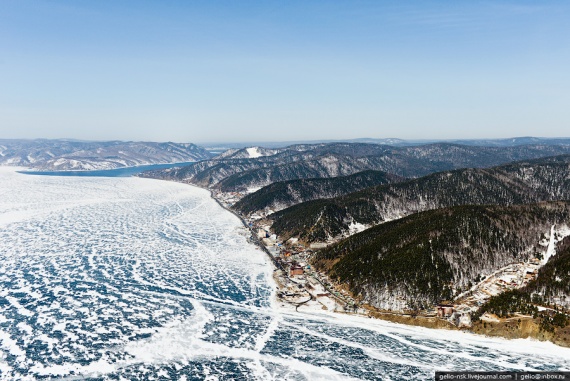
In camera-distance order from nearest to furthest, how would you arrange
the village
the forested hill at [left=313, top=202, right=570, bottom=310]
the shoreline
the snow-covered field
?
the snow-covered field
the shoreline
the village
the forested hill at [left=313, top=202, right=570, bottom=310]

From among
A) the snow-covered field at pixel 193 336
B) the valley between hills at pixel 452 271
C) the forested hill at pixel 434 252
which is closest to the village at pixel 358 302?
the valley between hills at pixel 452 271

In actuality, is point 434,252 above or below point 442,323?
above

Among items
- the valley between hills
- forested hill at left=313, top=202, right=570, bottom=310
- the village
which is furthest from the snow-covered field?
forested hill at left=313, top=202, right=570, bottom=310

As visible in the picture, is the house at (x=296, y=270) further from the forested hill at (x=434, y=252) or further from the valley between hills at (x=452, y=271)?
the forested hill at (x=434, y=252)

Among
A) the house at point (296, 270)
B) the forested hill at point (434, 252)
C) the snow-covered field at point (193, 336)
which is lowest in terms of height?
the snow-covered field at point (193, 336)

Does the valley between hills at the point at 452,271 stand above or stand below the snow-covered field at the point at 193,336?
above

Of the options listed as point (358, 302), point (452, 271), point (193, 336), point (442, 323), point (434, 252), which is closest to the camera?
point (193, 336)

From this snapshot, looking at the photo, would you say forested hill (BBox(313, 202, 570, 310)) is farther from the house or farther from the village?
the house

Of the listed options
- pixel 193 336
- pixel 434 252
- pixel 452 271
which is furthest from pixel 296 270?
pixel 193 336

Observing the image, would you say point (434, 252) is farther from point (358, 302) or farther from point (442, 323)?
point (358, 302)
